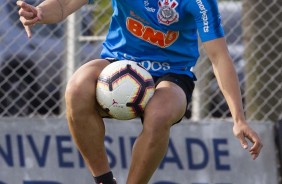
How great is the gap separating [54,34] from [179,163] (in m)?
1.59

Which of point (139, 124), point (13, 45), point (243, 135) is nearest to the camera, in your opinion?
point (243, 135)

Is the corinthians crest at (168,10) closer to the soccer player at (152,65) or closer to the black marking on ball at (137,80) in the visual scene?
the soccer player at (152,65)

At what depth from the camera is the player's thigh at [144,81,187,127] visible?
21.7ft

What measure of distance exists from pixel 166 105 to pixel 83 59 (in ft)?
9.35

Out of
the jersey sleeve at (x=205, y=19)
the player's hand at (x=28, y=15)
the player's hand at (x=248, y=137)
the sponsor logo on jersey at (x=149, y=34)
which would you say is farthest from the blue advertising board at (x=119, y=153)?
the player's hand at (x=248, y=137)

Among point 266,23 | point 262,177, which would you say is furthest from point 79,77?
point 266,23

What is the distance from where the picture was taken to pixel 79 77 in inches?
264

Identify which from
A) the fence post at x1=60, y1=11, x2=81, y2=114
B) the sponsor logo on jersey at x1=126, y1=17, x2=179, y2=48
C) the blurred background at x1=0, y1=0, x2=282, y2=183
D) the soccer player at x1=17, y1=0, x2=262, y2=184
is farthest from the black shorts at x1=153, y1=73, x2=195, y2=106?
the fence post at x1=60, y1=11, x2=81, y2=114

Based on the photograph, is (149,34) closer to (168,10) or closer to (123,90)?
(168,10)

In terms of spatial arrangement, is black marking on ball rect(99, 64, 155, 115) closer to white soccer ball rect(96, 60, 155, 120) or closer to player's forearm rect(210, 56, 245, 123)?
white soccer ball rect(96, 60, 155, 120)

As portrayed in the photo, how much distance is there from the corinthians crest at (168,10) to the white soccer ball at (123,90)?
1.09ft

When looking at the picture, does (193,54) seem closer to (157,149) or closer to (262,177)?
(157,149)

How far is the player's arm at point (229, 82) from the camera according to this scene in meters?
6.49

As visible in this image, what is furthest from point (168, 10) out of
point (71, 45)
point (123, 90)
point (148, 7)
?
point (71, 45)
